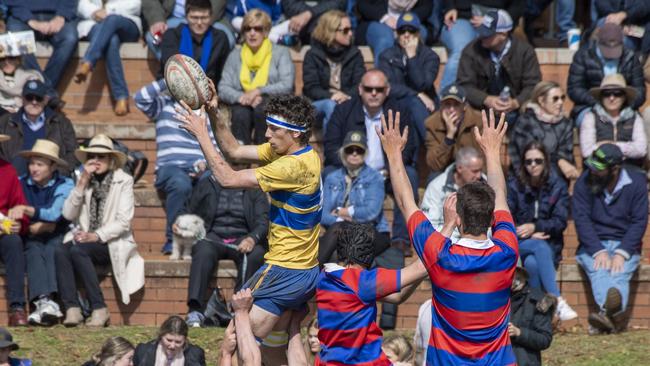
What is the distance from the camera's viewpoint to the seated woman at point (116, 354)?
32.9 feet

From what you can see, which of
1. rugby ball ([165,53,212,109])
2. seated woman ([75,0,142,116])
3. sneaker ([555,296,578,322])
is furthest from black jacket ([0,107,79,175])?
sneaker ([555,296,578,322])

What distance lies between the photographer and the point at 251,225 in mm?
12266

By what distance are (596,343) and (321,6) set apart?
529 centimetres

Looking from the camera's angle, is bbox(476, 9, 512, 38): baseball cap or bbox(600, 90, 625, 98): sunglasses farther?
bbox(476, 9, 512, 38): baseball cap

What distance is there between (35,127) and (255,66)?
2349 millimetres

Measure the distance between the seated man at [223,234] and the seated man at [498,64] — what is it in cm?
293

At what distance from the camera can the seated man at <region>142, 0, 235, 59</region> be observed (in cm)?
1463

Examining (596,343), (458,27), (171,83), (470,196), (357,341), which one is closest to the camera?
(470,196)

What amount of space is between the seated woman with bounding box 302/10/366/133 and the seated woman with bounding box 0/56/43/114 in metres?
2.83

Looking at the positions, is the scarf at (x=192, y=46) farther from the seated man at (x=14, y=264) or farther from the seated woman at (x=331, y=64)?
the seated man at (x=14, y=264)

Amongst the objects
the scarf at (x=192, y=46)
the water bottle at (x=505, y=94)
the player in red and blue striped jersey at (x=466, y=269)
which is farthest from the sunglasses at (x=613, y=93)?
the player in red and blue striped jersey at (x=466, y=269)

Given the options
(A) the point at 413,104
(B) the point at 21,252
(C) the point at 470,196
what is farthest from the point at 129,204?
(C) the point at 470,196

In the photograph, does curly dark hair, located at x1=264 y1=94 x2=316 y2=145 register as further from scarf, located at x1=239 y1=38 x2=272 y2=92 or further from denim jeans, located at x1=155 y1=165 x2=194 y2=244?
scarf, located at x1=239 y1=38 x2=272 y2=92

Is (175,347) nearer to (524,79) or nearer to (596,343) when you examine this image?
(596,343)
